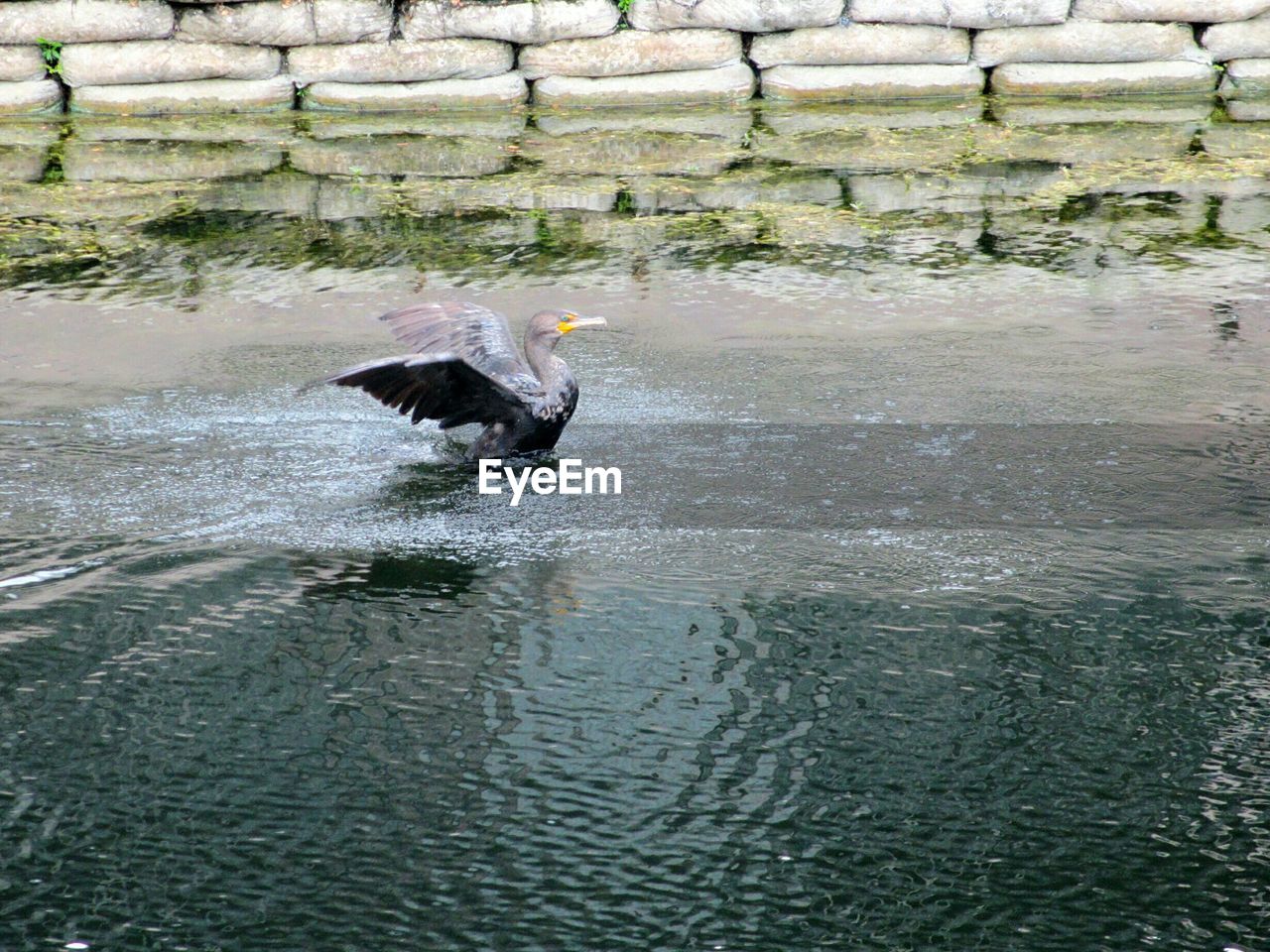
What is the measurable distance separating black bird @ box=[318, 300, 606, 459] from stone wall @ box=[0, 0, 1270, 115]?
17.1ft

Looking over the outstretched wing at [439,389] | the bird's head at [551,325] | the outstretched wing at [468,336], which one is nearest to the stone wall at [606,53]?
the outstretched wing at [468,336]

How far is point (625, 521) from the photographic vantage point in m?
4.24

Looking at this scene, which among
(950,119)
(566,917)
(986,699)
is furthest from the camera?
(950,119)

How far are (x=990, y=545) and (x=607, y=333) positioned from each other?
2233 mm

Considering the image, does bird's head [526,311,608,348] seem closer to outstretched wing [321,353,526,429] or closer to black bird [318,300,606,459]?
black bird [318,300,606,459]

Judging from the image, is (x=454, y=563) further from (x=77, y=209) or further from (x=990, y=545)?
(x=77, y=209)

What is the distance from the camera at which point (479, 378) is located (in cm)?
437

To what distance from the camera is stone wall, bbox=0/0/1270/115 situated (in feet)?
31.7

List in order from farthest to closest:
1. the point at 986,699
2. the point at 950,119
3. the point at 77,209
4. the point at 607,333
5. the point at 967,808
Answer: the point at 950,119
the point at 77,209
the point at 607,333
the point at 986,699
the point at 967,808

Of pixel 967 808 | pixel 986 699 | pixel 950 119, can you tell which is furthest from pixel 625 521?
pixel 950 119

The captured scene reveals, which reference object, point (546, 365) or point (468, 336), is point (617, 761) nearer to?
point (546, 365)

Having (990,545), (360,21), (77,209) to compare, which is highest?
(360,21)

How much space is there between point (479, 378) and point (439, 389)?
0.14m

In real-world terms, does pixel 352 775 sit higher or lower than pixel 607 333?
lower
